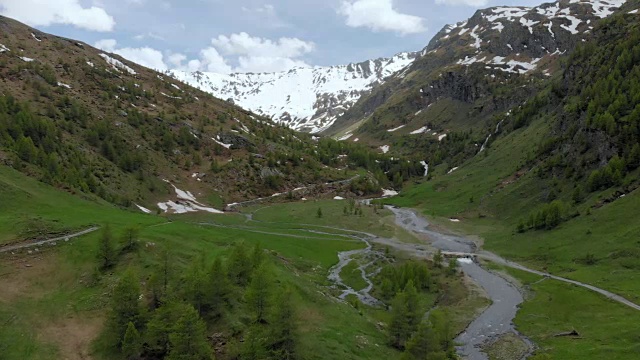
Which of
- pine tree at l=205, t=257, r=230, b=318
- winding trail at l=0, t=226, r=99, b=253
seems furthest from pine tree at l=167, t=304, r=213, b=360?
winding trail at l=0, t=226, r=99, b=253

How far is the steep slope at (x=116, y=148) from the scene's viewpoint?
106 m

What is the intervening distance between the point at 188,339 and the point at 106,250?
1994cm

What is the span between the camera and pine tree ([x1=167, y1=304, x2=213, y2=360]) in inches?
1296

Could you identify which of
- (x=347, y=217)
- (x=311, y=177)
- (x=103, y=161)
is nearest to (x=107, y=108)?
(x=103, y=161)

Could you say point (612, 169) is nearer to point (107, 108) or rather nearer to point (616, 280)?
point (616, 280)

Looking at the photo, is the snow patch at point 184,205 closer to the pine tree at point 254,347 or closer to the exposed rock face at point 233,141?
the exposed rock face at point 233,141

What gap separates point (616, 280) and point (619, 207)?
2723 cm

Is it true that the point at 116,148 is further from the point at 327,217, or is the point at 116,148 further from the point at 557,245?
the point at 557,245

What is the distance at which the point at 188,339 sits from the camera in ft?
109

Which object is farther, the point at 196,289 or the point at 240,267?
the point at 240,267

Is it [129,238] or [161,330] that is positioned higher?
[129,238]

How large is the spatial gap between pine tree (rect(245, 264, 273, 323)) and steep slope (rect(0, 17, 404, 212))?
5909 cm

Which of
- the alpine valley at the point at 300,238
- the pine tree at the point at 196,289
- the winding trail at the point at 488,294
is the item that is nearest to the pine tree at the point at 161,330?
the alpine valley at the point at 300,238

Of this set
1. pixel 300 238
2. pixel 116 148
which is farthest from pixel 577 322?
pixel 116 148
